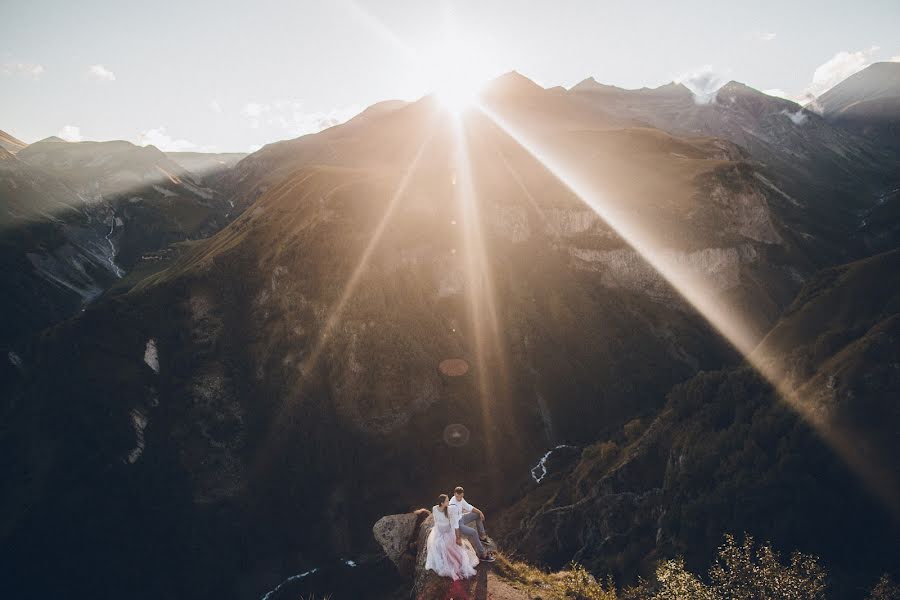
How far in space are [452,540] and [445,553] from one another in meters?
0.73

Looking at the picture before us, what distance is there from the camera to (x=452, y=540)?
23875mm

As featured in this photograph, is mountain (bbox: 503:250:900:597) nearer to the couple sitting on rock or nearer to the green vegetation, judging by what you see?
the green vegetation

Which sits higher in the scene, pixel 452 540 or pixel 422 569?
pixel 452 540

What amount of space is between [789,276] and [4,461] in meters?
176

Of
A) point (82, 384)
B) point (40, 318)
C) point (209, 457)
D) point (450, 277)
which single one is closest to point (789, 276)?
point (450, 277)

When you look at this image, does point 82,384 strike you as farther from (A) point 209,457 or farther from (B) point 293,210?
(B) point 293,210

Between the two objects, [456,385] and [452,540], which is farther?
[456,385]

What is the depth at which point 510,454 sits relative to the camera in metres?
90.6

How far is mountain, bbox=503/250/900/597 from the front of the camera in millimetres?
34531

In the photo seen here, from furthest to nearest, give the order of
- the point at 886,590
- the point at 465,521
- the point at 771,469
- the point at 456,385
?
the point at 456,385
the point at 771,469
the point at 465,521
the point at 886,590

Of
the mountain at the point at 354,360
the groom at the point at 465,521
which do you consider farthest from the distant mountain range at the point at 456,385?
the groom at the point at 465,521

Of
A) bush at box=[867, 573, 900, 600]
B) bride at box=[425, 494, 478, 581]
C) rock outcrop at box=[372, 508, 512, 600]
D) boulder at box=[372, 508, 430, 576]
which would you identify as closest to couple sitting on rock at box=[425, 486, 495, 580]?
bride at box=[425, 494, 478, 581]

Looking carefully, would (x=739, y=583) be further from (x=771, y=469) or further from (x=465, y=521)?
(x=771, y=469)

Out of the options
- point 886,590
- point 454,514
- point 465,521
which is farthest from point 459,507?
point 886,590
